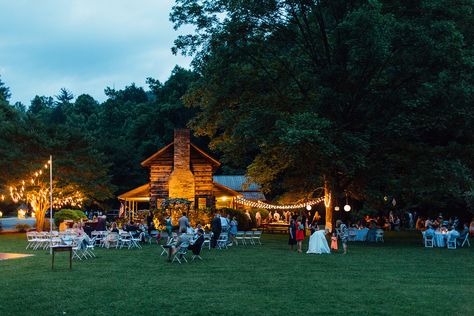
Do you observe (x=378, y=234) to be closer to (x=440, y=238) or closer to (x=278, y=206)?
(x=440, y=238)

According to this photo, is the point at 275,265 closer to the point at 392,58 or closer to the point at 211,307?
the point at 211,307

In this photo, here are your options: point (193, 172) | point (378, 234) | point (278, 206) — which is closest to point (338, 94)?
point (378, 234)

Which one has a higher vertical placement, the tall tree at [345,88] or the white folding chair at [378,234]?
the tall tree at [345,88]

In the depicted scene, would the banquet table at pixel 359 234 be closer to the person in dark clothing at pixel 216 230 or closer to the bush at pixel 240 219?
the bush at pixel 240 219

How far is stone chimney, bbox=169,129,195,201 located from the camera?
114 ft

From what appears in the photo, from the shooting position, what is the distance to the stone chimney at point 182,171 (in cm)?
3469

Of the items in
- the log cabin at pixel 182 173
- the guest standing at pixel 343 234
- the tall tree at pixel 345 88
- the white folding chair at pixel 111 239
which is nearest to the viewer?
the guest standing at pixel 343 234

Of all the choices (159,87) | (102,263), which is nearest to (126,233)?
(102,263)

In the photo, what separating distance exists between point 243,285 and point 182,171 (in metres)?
22.7

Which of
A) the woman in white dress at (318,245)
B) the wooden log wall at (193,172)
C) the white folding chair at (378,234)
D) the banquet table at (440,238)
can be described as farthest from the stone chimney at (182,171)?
the banquet table at (440,238)

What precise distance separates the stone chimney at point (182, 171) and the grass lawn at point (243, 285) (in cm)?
1493

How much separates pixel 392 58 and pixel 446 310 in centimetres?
1841

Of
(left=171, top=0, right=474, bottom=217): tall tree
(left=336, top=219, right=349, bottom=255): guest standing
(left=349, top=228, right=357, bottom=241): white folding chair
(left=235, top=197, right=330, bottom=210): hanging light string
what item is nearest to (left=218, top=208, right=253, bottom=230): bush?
(left=235, top=197, right=330, bottom=210): hanging light string

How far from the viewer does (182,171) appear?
115ft
